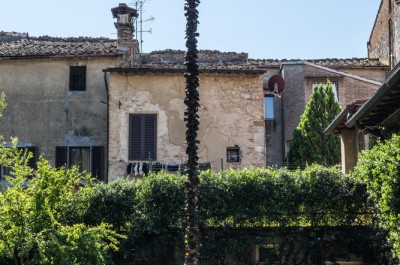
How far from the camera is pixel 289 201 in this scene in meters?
16.1

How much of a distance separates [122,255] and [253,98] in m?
10.1

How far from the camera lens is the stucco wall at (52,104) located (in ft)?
83.1

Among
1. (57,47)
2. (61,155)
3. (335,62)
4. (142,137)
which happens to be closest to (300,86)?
(335,62)

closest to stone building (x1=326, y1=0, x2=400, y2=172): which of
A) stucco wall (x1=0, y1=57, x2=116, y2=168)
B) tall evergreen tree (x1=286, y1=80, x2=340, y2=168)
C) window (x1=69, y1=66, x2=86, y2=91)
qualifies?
tall evergreen tree (x1=286, y1=80, x2=340, y2=168)

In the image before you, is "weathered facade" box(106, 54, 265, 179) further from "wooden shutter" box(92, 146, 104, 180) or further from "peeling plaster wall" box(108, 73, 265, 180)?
"wooden shutter" box(92, 146, 104, 180)

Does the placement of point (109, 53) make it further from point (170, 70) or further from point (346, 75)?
point (346, 75)

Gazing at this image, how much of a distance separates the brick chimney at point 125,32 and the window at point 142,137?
2920mm

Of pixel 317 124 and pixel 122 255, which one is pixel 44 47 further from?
pixel 122 255

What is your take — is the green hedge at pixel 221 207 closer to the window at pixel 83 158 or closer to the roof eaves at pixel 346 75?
the window at pixel 83 158

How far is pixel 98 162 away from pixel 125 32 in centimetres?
523

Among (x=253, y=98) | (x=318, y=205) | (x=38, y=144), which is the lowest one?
(x=318, y=205)

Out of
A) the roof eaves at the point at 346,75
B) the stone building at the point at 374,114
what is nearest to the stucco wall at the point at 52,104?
the roof eaves at the point at 346,75

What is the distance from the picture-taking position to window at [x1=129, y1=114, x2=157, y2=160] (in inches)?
936

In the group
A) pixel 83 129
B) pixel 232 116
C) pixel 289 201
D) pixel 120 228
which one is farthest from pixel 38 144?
pixel 289 201
